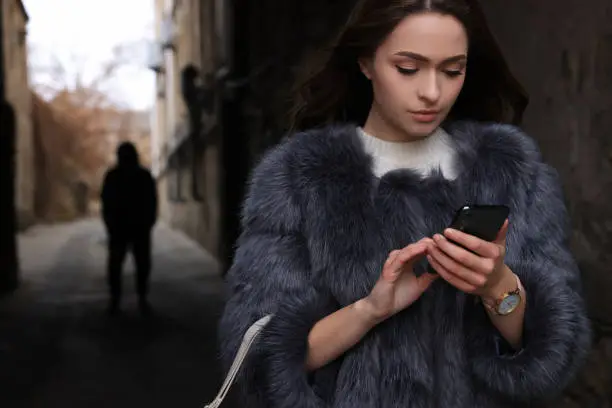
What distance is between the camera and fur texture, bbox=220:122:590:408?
4.40 ft

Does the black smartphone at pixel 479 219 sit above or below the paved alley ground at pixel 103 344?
above

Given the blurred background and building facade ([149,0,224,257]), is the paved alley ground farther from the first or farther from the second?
building facade ([149,0,224,257])

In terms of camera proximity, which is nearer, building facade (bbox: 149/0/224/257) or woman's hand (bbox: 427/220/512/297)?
woman's hand (bbox: 427/220/512/297)

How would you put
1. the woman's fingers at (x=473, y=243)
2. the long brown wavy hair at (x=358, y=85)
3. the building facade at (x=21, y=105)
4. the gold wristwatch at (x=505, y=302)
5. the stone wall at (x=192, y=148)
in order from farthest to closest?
the building facade at (x=21, y=105) < the stone wall at (x=192, y=148) < the long brown wavy hair at (x=358, y=85) < the gold wristwatch at (x=505, y=302) < the woman's fingers at (x=473, y=243)

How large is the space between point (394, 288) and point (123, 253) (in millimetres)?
6054

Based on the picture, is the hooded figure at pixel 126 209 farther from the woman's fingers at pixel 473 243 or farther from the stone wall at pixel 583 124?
the woman's fingers at pixel 473 243

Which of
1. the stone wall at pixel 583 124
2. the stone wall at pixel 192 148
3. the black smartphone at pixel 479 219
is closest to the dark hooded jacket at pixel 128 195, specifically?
the stone wall at pixel 192 148

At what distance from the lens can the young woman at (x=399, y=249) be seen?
133cm

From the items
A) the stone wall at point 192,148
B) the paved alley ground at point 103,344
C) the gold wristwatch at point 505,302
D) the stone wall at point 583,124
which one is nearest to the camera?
the gold wristwatch at point 505,302

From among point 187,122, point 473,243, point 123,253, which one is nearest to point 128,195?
point 123,253

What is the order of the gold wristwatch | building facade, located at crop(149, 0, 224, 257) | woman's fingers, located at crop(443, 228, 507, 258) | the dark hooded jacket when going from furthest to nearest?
building facade, located at crop(149, 0, 224, 257) < the dark hooded jacket < the gold wristwatch < woman's fingers, located at crop(443, 228, 507, 258)

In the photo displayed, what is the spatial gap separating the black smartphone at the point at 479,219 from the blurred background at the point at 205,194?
2.17 feet

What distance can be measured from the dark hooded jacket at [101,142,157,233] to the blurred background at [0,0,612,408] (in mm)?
335

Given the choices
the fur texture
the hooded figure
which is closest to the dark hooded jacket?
the hooded figure
